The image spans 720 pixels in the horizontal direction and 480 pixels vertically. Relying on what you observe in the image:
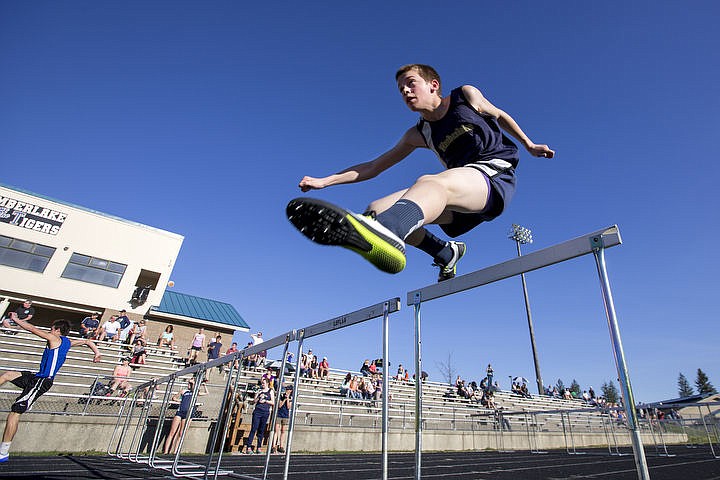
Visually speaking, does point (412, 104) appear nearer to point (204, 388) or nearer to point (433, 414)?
point (204, 388)

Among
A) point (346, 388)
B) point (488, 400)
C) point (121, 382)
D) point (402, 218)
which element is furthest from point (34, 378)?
point (488, 400)

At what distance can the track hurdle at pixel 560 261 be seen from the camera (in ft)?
4.08

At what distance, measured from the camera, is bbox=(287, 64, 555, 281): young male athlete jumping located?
58.5 inches

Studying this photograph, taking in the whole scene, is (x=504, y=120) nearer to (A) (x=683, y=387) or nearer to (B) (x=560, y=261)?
(B) (x=560, y=261)

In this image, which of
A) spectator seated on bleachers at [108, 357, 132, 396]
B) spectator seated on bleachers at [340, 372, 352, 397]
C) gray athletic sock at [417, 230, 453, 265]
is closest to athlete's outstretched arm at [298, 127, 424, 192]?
gray athletic sock at [417, 230, 453, 265]

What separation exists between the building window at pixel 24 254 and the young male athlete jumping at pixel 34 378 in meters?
15.6

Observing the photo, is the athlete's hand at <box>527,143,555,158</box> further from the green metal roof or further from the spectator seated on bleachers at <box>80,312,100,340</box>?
the green metal roof

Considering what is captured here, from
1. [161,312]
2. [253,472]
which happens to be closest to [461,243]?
[253,472]

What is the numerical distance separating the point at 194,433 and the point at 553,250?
9.76 metres

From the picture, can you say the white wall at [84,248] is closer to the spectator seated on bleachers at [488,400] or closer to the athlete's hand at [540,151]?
the spectator seated on bleachers at [488,400]

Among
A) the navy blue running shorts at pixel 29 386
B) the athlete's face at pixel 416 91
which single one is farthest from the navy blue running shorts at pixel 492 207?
the navy blue running shorts at pixel 29 386

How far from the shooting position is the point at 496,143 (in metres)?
2.19

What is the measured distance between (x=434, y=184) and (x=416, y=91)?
0.71 meters

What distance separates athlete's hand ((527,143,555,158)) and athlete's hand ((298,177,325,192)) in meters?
1.27
